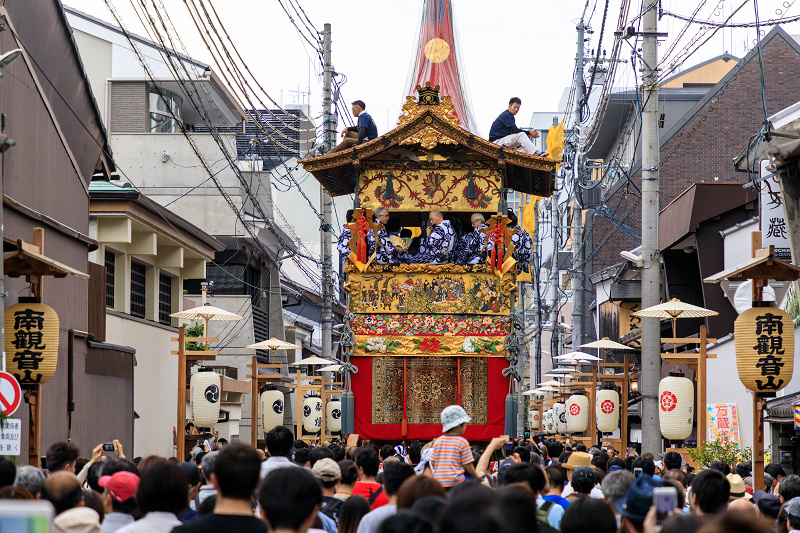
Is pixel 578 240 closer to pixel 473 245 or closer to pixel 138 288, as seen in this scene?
pixel 138 288

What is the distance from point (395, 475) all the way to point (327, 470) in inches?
37.0

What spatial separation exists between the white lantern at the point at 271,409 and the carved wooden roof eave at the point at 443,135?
10.2 m

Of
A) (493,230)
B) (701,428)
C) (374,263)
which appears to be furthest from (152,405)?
(701,428)

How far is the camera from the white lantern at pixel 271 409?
929 inches

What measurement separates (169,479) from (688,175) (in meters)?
31.0

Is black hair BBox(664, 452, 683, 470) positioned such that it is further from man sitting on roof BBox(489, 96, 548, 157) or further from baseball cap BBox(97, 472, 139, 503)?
baseball cap BBox(97, 472, 139, 503)

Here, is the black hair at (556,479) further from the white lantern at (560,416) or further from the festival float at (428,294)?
the white lantern at (560,416)

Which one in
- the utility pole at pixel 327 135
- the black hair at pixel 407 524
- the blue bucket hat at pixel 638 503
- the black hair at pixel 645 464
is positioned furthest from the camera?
the utility pole at pixel 327 135

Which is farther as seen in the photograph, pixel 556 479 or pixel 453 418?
pixel 453 418

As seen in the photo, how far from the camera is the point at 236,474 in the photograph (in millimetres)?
4508

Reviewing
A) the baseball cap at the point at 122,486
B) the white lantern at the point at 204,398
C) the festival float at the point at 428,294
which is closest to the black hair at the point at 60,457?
the baseball cap at the point at 122,486

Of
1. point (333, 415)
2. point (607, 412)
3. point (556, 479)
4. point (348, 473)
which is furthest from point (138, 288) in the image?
point (556, 479)

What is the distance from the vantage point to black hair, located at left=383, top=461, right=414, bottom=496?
6.24 m

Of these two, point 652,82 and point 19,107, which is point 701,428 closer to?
point 652,82
